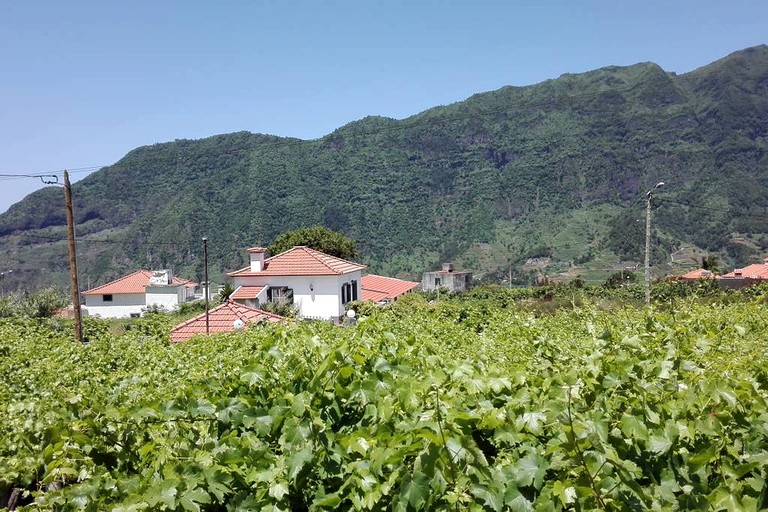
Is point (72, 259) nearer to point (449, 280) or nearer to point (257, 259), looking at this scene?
point (257, 259)

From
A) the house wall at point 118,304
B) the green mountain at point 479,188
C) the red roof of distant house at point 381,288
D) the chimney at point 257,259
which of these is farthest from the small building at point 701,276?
the house wall at point 118,304

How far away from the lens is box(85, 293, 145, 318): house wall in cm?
5269

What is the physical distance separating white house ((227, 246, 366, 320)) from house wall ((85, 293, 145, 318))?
2345cm

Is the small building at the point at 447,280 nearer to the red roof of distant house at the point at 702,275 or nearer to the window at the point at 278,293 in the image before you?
the red roof of distant house at the point at 702,275

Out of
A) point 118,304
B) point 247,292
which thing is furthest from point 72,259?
point 118,304

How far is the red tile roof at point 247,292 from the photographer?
32.4m

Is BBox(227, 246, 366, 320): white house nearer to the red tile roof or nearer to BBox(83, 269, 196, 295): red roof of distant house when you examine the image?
the red tile roof

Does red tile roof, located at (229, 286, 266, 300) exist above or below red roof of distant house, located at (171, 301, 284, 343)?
below

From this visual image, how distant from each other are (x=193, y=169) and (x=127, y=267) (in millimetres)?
44593

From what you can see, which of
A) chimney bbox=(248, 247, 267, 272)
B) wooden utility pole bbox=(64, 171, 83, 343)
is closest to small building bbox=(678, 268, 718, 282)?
wooden utility pole bbox=(64, 171, 83, 343)

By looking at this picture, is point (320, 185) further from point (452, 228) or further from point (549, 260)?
point (549, 260)

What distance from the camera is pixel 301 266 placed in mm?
33750

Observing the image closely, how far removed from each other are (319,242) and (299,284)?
9.92 meters

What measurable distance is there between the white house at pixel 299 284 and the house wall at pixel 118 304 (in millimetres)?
23447
